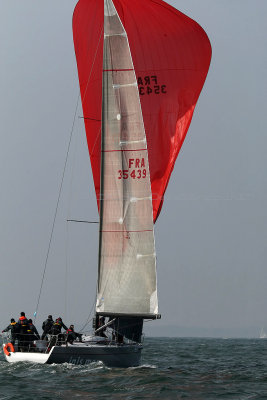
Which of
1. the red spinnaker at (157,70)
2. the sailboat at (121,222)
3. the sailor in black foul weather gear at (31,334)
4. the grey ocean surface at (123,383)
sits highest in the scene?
the red spinnaker at (157,70)

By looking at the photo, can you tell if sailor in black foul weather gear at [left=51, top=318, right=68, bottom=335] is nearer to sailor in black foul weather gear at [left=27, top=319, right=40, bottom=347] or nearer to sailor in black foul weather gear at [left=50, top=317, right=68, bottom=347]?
sailor in black foul weather gear at [left=50, top=317, right=68, bottom=347]

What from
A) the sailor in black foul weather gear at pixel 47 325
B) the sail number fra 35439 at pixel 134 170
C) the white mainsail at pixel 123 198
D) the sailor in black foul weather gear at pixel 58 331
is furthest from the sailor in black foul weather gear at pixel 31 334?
the sail number fra 35439 at pixel 134 170

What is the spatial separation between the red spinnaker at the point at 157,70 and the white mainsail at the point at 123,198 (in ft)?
12.6

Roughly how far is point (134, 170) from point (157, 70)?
256 inches

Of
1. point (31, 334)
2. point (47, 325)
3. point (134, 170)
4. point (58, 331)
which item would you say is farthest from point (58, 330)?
point (134, 170)

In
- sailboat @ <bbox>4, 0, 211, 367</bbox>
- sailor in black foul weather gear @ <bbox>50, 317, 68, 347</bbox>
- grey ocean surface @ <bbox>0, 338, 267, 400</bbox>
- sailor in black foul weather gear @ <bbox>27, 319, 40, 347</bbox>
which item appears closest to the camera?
grey ocean surface @ <bbox>0, 338, 267, 400</bbox>

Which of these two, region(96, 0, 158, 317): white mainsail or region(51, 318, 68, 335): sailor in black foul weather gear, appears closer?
region(51, 318, 68, 335): sailor in black foul weather gear

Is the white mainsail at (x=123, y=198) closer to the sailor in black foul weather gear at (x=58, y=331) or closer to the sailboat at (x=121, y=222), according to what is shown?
the sailboat at (x=121, y=222)

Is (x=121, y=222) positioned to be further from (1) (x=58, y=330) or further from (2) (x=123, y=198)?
(1) (x=58, y=330)

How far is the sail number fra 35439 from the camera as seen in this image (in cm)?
2406

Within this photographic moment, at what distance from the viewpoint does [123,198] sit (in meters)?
24.2

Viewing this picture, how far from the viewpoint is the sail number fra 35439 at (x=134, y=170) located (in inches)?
947

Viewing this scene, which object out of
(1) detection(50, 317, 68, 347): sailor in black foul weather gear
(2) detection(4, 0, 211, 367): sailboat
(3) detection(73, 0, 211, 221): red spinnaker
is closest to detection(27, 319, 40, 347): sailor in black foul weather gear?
(2) detection(4, 0, 211, 367): sailboat

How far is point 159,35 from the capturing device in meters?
29.3
